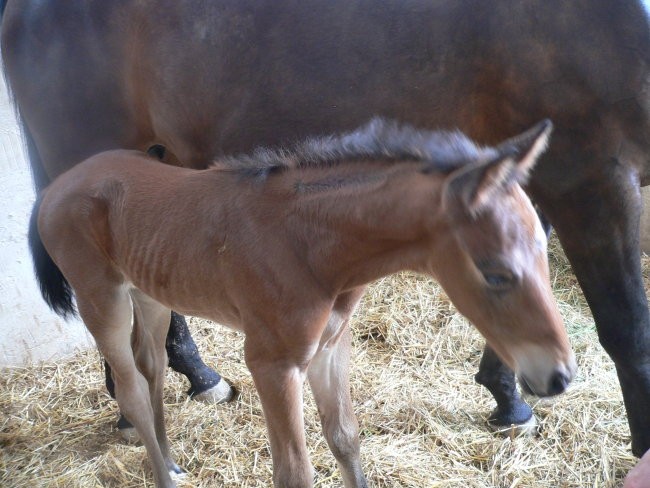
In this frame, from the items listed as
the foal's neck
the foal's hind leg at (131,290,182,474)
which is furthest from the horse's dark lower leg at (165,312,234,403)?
the foal's neck

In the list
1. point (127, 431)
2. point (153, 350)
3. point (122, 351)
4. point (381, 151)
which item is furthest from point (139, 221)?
point (127, 431)

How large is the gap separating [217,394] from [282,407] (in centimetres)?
127

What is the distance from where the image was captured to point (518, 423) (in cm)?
259

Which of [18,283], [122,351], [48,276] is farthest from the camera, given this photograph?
[18,283]

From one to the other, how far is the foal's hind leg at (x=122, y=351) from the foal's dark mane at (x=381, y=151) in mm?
669

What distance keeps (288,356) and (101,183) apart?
2.78 ft

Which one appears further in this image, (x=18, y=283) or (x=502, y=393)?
(x=18, y=283)

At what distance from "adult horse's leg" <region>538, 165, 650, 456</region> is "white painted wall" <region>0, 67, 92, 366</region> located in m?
2.45

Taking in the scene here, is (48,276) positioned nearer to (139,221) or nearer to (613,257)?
(139,221)

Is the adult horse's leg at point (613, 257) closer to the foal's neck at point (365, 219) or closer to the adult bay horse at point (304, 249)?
the adult bay horse at point (304, 249)

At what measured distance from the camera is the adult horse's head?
139 centimetres

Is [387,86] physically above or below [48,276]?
above

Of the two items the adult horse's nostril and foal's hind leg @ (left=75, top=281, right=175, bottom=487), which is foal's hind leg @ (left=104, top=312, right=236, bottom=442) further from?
the adult horse's nostril

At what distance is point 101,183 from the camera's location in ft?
6.83
